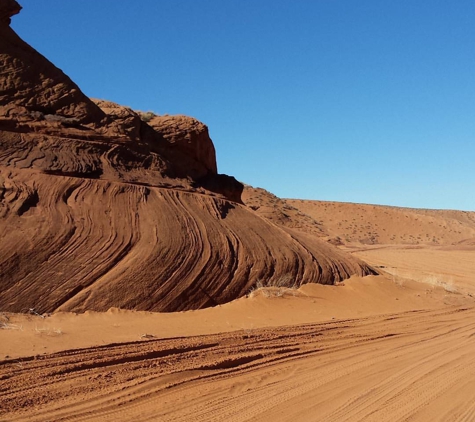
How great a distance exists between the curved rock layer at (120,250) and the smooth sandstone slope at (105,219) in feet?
0.06

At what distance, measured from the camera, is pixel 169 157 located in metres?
11.8

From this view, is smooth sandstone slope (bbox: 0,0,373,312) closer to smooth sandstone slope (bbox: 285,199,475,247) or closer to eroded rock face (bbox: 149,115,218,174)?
eroded rock face (bbox: 149,115,218,174)

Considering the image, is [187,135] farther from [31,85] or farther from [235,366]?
[235,366]

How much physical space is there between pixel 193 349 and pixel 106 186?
3.89m

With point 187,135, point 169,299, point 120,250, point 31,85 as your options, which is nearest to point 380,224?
point 187,135

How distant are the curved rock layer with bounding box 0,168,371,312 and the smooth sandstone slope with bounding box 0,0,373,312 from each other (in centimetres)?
2

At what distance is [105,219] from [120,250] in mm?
678

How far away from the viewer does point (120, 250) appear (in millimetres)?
8133

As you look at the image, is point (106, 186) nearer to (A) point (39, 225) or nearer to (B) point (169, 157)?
(A) point (39, 225)

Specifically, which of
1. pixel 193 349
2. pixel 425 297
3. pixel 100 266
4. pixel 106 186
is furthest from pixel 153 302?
pixel 425 297

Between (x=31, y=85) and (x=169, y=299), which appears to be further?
(x=31, y=85)

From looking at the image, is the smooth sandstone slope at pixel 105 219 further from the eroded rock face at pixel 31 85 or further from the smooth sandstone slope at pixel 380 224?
the smooth sandstone slope at pixel 380 224

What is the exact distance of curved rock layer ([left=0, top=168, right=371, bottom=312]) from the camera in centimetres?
719

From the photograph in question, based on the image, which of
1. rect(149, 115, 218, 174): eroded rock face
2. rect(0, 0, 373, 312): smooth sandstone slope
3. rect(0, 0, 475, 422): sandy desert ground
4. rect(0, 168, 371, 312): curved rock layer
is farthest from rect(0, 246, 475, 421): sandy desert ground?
rect(149, 115, 218, 174): eroded rock face
